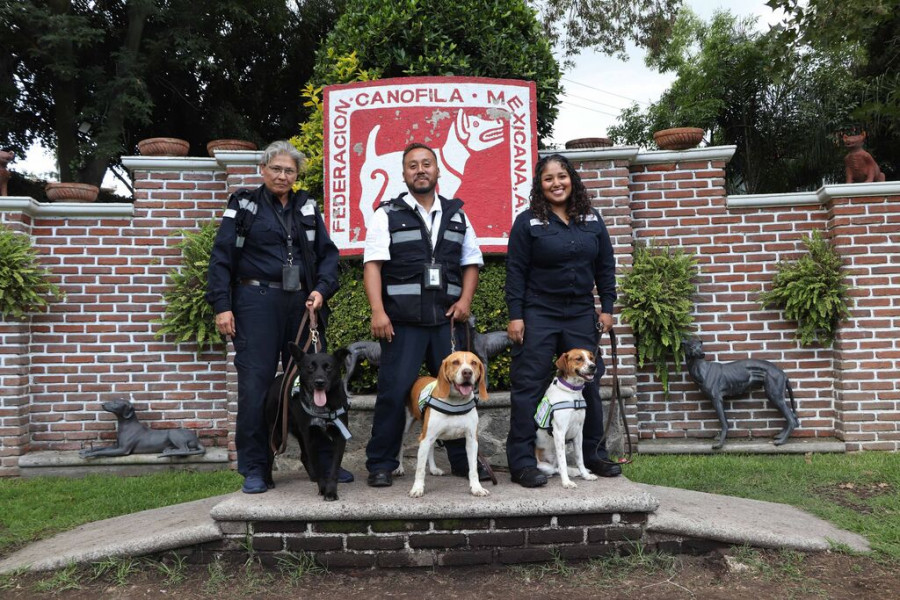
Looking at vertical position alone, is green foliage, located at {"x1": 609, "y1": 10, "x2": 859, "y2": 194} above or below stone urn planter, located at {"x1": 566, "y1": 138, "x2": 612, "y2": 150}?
above

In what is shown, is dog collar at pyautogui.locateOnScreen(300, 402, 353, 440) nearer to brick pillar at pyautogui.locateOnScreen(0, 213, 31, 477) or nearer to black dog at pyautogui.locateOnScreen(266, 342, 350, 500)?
black dog at pyautogui.locateOnScreen(266, 342, 350, 500)

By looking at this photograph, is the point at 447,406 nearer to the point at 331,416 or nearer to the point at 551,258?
the point at 331,416

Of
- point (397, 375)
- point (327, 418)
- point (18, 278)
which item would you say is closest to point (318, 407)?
point (327, 418)

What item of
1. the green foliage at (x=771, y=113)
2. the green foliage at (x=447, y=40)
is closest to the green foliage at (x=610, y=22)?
the green foliage at (x=771, y=113)

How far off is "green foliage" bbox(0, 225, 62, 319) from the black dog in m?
3.01

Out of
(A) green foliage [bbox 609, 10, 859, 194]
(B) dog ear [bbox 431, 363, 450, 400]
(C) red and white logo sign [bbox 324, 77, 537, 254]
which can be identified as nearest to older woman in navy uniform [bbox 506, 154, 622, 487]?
(B) dog ear [bbox 431, 363, 450, 400]

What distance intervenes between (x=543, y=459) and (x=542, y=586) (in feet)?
2.75

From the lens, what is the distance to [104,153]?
1064 centimetres

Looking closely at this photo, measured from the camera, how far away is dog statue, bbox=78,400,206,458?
5.41 m

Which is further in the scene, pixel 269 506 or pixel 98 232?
pixel 98 232

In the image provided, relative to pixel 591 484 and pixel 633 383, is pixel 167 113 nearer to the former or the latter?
pixel 633 383

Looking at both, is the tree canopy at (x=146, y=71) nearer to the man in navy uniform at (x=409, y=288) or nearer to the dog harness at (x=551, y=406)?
the man in navy uniform at (x=409, y=288)

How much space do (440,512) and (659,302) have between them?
2886 millimetres

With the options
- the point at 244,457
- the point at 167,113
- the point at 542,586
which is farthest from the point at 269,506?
the point at 167,113
